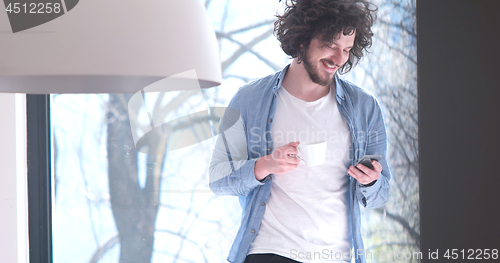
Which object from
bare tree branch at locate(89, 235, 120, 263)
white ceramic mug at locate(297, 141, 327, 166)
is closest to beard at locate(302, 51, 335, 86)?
white ceramic mug at locate(297, 141, 327, 166)

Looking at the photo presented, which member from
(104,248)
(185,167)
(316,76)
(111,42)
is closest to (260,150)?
(316,76)

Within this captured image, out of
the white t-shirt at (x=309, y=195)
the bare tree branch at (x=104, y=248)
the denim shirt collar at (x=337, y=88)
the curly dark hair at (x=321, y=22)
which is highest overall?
the curly dark hair at (x=321, y=22)

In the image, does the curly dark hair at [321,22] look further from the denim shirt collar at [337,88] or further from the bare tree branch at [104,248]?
the bare tree branch at [104,248]

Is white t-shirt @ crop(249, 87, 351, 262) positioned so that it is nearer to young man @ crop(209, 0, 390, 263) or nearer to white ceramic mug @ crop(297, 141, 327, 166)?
young man @ crop(209, 0, 390, 263)

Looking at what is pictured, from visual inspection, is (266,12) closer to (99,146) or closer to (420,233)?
(99,146)

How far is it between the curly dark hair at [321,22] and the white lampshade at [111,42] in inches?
38.3

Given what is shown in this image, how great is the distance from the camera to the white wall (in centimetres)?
161

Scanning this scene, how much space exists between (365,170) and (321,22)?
0.55m

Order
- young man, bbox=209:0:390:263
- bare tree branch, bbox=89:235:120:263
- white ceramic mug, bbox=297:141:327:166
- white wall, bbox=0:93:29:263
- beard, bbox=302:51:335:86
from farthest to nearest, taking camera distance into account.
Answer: bare tree branch, bbox=89:235:120:263 < white wall, bbox=0:93:29:263 < beard, bbox=302:51:335:86 < young man, bbox=209:0:390:263 < white ceramic mug, bbox=297:141:327:166

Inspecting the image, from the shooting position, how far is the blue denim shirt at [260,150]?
1.18m

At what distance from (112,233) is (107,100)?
67cm

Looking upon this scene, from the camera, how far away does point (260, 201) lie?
1184mm

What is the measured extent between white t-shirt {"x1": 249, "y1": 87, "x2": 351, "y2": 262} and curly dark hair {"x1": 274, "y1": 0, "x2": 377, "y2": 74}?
216mm

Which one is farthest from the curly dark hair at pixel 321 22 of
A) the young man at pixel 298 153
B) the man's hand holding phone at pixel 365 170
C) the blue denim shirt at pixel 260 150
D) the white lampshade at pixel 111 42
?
the white lampshade at pixel 111 42
